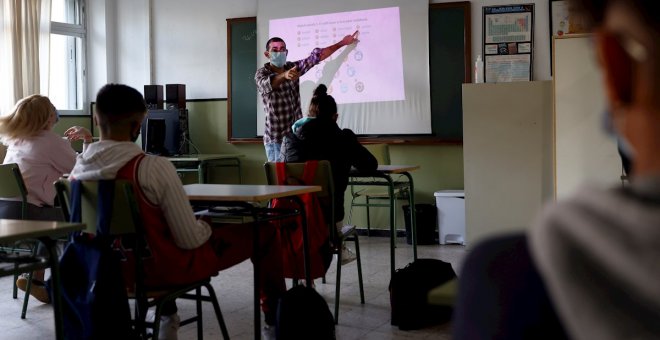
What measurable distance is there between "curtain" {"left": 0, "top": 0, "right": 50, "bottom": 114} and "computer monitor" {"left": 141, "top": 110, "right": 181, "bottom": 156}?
1.19m

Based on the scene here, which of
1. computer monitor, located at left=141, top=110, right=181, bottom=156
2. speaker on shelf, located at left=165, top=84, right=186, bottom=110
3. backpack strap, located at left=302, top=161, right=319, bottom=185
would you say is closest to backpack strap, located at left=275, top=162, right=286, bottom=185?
backpack strap, located at left=302, top=161, right=319, bottom=185

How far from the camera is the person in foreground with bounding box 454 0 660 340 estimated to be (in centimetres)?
43

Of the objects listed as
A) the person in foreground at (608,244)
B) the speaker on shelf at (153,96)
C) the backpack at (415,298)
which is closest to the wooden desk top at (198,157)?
the speaker on shelf at (153,96)

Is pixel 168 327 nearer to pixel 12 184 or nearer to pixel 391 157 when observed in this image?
pixel 12 184

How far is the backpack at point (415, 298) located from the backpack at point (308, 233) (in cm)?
40

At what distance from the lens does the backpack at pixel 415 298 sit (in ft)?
11.9

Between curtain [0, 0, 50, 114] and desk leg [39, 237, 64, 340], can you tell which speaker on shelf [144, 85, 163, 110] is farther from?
desk leg [39, 237, 64, 340]

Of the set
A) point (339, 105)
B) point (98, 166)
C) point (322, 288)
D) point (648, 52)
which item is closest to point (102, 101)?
point (98, 166)

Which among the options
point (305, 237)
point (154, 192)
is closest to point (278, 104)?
point (305, 237)

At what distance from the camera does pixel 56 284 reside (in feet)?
7.55

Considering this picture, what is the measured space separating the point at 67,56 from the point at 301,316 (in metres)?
6.01

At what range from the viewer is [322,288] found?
457 centimetres

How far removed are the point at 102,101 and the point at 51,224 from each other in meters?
0.63

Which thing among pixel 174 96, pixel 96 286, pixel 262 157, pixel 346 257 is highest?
pixel 174 96
